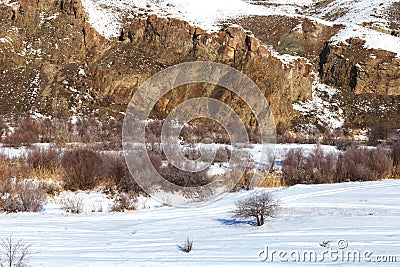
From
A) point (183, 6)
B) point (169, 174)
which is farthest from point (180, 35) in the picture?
point (169, 174)

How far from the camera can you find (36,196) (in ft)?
27.3

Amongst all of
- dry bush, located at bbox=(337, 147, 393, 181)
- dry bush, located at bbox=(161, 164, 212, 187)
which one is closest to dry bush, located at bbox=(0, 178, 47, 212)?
dry bush, located at bbox=(161, 164, 212, 187)

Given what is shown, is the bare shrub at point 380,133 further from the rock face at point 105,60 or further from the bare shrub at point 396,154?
the bare shrub at point 396,154

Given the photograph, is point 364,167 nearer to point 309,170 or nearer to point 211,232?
point 309,170

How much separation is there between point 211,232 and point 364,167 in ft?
26.7

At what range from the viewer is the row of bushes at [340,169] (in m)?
11.8

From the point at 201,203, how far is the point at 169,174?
7.89 ft

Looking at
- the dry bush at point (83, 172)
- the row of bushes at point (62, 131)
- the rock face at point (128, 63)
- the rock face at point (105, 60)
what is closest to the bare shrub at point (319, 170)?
the dry bush at point (83, 172)

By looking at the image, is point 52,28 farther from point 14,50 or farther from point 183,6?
point 183,6

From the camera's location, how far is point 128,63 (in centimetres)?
3566

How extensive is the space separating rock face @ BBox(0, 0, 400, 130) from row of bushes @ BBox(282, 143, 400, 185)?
63.5 feet

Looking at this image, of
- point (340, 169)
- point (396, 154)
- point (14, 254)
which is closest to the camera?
point (14, 254)

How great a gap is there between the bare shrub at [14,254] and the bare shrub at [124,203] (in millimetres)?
3340

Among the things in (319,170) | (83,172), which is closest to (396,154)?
(319,170)
